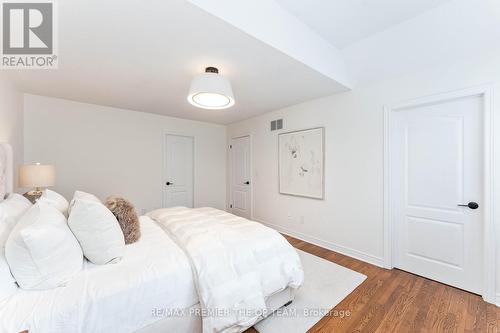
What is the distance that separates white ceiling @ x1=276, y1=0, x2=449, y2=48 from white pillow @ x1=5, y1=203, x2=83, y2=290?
232 centimetres

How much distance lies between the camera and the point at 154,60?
6.85 feet

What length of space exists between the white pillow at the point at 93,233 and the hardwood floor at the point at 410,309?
1.15 metres

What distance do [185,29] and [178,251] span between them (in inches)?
66.1

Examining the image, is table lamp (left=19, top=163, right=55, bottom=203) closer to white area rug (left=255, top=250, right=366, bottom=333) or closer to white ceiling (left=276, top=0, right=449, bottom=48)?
white area rug (left=255, top=250, right=366, bottom=333)

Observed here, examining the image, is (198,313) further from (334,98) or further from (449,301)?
(334,98)

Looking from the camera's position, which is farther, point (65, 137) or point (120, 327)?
point (65, 137)

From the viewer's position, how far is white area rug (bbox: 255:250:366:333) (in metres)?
1.63

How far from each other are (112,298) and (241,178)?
11.9 feet

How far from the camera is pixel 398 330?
1.58m

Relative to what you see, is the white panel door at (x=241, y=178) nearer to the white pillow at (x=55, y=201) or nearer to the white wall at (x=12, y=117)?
the white pillow at (x=55, y=201)

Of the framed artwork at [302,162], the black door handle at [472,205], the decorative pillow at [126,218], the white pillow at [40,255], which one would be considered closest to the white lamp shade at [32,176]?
the decorative pillow at [126,218]

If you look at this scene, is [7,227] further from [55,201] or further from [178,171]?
[178,171]

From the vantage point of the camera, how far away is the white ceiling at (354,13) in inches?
71.7

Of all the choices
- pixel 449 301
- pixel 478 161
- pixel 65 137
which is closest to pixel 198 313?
pixel 449 301
